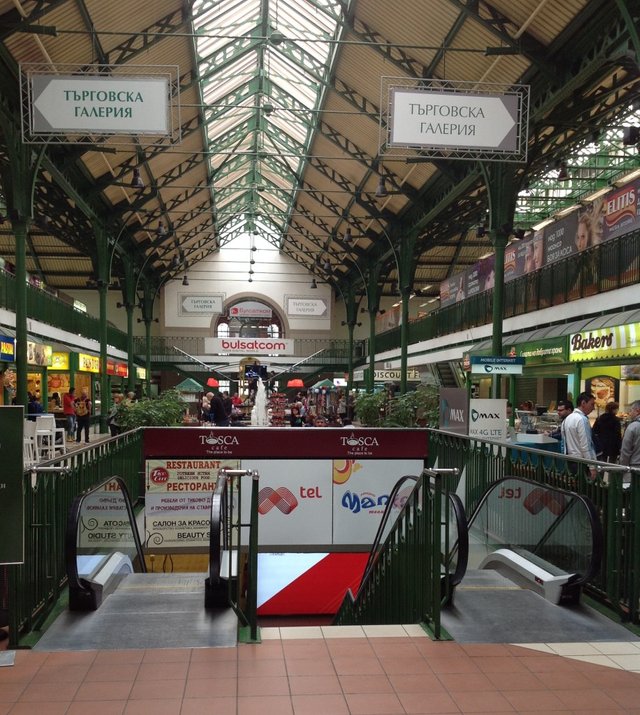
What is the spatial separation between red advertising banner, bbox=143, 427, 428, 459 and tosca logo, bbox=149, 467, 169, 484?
507 millimetres

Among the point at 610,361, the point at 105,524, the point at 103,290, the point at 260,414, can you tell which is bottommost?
the point at 105,524

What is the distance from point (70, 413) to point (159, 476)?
11.6 metres

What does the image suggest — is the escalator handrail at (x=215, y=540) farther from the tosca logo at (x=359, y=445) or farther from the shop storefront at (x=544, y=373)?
the shop storefront at (x=544, y=373)

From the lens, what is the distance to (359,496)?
9.72 metres

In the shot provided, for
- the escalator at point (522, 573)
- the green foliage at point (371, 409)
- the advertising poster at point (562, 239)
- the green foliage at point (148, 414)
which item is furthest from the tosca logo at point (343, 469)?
the advertising poster at point (562, 239)

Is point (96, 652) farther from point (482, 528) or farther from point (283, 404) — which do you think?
point (283, 404)

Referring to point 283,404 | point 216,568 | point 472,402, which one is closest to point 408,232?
point 283,404

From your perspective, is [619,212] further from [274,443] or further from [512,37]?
[274,443]

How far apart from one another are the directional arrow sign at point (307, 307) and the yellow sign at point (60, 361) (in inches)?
873

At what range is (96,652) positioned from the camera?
12.9ft

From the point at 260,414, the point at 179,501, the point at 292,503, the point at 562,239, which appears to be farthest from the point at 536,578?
the point at 260,414

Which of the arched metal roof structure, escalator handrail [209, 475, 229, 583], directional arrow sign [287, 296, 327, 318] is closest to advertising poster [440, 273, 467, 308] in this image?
the arched metal roof structure

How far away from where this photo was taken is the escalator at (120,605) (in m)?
4.15

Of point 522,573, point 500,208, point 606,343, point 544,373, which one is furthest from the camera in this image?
point 544,373
